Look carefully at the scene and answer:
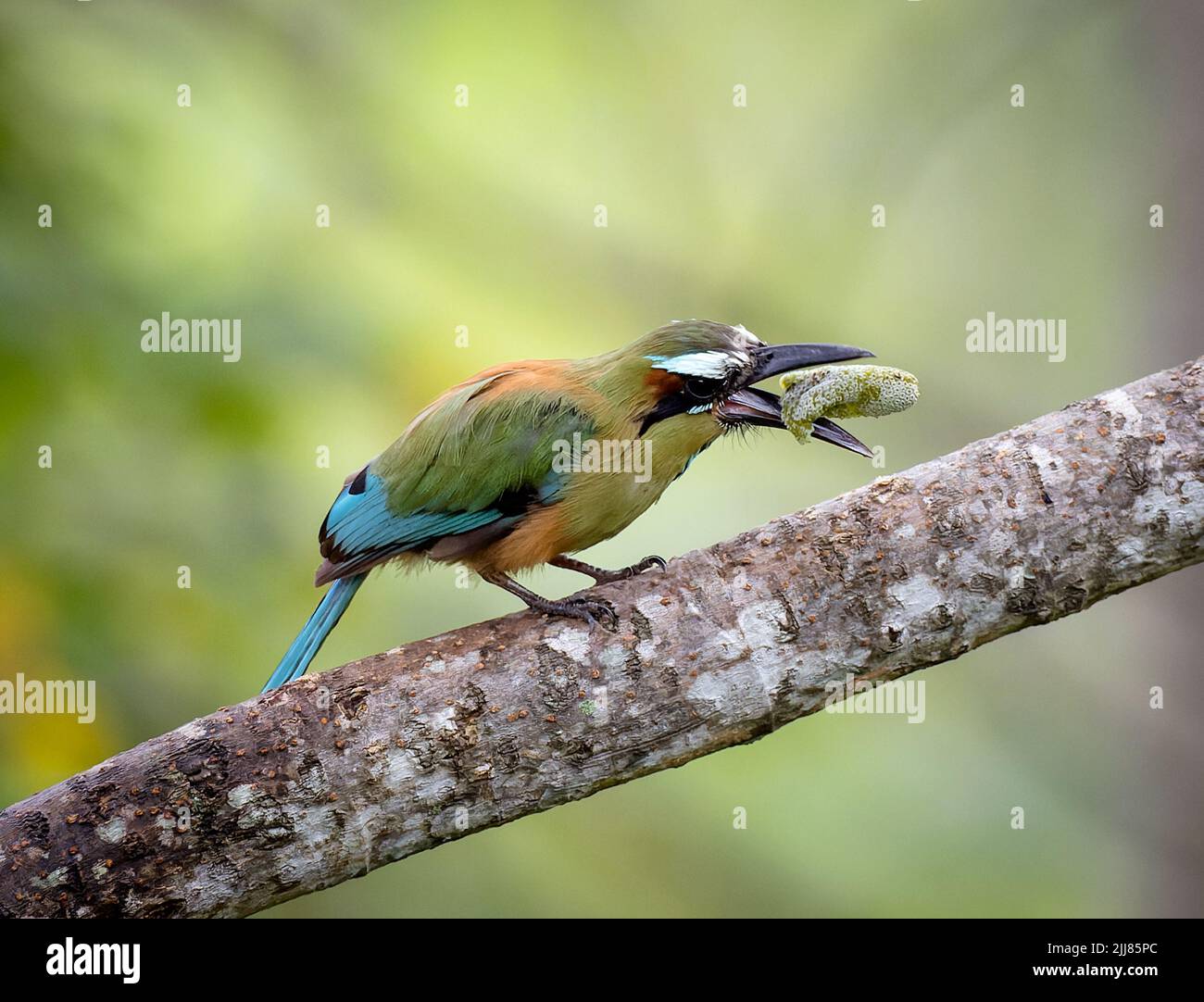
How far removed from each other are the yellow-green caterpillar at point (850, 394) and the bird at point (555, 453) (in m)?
0.07

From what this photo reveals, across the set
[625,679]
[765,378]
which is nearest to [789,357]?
[765,378]

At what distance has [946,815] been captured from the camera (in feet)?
18.6

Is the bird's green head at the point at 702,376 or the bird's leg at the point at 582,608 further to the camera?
the bird's green head at the point at 702,376

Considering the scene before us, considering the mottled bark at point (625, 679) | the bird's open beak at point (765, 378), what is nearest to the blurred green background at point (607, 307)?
the bird's open beak at point (765, 378)

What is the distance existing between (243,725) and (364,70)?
3.65 meters

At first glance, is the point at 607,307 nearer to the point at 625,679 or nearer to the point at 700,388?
the point at 700,388

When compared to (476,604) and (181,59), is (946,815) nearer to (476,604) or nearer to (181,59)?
(476,604)

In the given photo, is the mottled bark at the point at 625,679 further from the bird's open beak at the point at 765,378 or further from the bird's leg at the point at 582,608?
the bird's open beak at the point at 765,378

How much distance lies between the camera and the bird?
10.7ft

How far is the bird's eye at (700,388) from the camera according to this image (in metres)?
3.30

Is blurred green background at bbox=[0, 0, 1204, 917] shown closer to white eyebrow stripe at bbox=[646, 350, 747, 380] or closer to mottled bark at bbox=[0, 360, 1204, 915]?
white eyebrow stripe at bbox=[646, 350, 747, 380]

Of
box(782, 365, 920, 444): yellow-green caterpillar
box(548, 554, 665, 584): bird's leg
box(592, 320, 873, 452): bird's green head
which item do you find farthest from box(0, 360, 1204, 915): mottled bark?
box(592, 320, 873, 452): bird's green head

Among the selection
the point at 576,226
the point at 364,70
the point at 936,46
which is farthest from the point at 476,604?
the point at 936,46

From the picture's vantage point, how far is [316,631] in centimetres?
340
